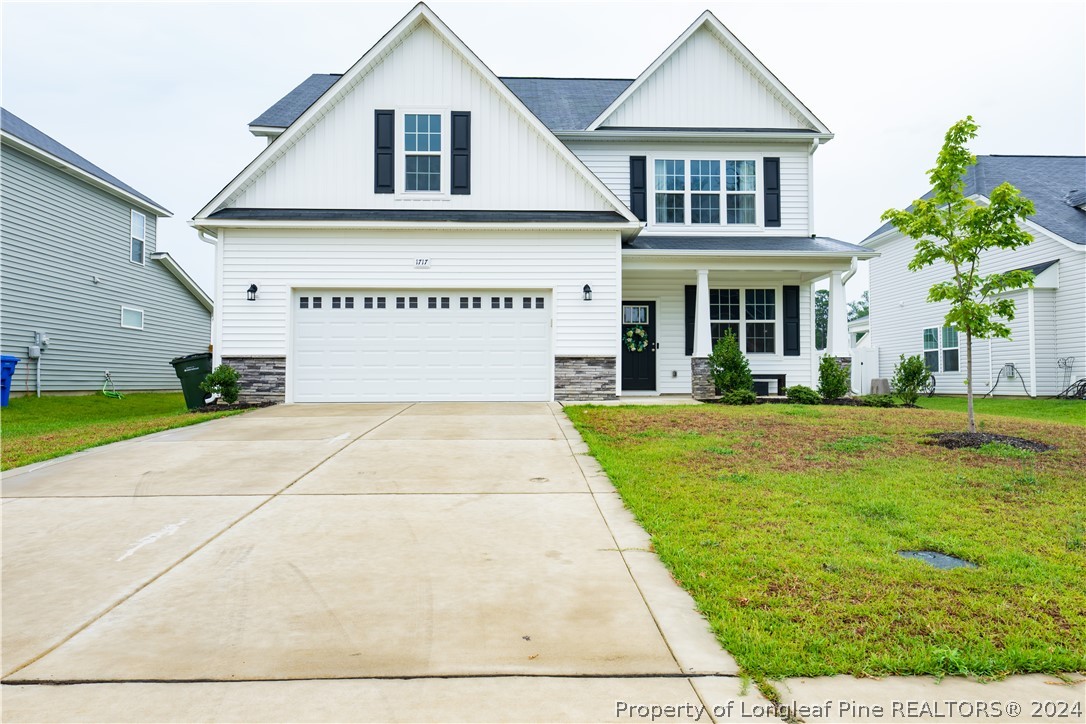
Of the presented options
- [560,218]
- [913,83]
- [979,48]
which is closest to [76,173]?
[560,218]

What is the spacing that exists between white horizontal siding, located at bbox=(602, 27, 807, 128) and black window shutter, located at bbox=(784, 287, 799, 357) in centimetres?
415

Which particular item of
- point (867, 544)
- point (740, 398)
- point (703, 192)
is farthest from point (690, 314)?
point (867, 544)

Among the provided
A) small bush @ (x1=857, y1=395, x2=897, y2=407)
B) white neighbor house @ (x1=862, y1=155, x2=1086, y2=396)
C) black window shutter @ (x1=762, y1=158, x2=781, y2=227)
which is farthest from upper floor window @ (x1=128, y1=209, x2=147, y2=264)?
white neighbor house @ (x1=862, y1=155, x2=1086, y2=396)

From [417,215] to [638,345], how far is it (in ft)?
19.5

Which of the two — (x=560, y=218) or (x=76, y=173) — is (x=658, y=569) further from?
(x=76, y=173)

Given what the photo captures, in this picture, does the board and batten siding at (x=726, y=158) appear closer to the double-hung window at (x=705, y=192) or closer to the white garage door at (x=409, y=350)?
the double-hung window at (x=705, y=192)

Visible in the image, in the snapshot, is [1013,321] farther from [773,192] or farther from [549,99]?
[549,99]

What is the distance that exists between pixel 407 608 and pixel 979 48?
72.6 feet

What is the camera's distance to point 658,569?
12.6ft

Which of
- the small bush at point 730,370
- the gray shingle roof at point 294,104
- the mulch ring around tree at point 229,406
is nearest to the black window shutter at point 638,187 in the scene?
the small bush at point 730,370

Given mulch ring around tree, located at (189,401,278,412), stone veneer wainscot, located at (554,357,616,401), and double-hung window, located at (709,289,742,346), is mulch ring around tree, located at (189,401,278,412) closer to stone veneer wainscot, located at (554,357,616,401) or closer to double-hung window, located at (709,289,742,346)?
stone veneer wainscot, located at (554,357,616,401)

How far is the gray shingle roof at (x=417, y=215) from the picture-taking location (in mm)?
13195

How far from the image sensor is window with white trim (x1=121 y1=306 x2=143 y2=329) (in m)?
20.4

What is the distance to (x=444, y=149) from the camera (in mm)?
13766
